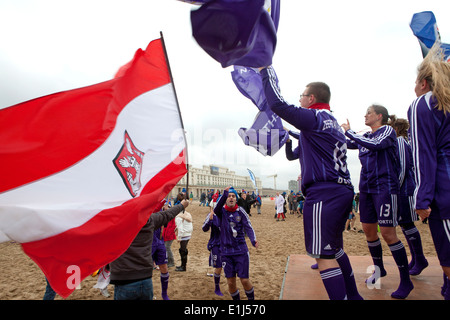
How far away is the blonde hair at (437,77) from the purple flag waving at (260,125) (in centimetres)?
139

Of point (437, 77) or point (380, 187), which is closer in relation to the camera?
point (437, 77)

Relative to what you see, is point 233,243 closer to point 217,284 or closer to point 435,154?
point 217,284

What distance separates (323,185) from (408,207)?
6.33 ft

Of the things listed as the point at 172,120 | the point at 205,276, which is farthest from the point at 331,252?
the point at 205,276

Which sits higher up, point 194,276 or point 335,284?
point 335,284

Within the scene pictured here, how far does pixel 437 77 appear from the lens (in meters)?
2.07

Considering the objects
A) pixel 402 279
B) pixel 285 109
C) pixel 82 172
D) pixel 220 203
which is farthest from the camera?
pixel 220 203

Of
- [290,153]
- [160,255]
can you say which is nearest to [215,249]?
[160,255]

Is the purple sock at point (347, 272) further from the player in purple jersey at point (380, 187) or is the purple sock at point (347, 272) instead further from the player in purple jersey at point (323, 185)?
the player in purple jersey at point (380, 187)

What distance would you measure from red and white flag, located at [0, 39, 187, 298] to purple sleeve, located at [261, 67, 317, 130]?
148 centimetres

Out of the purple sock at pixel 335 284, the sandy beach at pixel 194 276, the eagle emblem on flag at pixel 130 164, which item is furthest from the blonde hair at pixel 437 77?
the sandy beach at pixel 194 276

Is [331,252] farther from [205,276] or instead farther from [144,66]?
[205,276]
